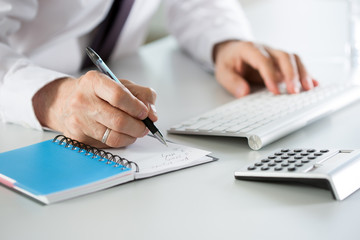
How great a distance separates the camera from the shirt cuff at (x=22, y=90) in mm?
969

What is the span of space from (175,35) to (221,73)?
0.41m

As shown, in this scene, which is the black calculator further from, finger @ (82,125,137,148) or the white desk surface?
finger @ (82,125,137,148)

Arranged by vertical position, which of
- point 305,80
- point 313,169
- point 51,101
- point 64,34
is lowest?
point 313,169

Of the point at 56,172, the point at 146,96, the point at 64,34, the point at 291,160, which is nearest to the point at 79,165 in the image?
the point at 56,172

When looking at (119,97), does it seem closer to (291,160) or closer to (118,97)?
(118,97)

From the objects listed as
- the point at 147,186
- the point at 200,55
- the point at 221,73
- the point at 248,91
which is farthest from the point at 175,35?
the point at 147,186

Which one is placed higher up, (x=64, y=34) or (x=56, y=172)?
(x=64, y=34)

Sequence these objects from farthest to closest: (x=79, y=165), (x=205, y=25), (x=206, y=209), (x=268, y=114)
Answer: (x=205, y=25) < (x=268, y=114) < (x=79, y=165) < (x=206, y=209)

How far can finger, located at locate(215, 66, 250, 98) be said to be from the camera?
1133 millimetres

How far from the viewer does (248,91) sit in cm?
113

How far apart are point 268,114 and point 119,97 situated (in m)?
0.28

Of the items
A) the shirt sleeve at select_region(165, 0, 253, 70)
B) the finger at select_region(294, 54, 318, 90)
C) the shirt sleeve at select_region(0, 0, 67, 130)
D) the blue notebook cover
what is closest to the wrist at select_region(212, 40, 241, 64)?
the shirt sleeve at select_region(165, 0, 253, 70)

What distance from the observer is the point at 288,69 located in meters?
1.11

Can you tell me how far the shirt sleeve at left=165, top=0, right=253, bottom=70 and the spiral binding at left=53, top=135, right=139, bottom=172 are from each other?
60 centimetres
